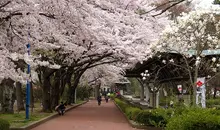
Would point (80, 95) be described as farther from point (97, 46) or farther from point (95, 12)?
point (95, 12)

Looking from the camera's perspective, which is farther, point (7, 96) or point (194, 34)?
point (7, 96)

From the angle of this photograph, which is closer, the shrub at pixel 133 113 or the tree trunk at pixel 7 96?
the shrub at pixel 133 113


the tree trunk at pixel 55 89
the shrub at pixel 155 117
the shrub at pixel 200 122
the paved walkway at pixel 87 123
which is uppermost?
the tree trunk at pixel 55 89

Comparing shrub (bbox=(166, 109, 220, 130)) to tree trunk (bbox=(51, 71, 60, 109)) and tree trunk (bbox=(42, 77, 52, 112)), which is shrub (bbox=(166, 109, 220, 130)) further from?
tree trunk (bbox=(51, 71, 60, 109))

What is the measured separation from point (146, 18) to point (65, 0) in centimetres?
1363

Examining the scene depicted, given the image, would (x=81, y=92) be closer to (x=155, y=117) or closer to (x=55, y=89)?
(x=55, y=89)

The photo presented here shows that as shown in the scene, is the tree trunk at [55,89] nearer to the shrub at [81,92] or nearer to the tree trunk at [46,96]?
the tree trunk at [46,96]

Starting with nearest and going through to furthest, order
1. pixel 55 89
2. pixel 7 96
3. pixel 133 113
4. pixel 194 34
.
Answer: pixel 194 34 → pixel 133 113 → pixel 7 96 → pixel 55 89

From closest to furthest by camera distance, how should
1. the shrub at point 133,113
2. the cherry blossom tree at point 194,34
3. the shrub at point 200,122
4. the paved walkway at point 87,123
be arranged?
1. the shrub at point 200,122
2. the paved walkway at point 87,123
3. the cherry blossom tree at point 194,34
4. the shrub at point 133,113

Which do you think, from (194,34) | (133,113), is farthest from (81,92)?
(194,34)

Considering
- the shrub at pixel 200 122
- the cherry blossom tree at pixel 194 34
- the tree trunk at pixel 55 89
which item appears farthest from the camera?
the tree trunk at pixel 55 89

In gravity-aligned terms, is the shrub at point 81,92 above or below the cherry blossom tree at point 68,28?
below

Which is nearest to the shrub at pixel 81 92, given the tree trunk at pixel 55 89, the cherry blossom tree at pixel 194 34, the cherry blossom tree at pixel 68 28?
the tree trunk at pixel 55 89

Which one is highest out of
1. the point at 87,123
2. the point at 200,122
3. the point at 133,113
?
the point at 200,122
